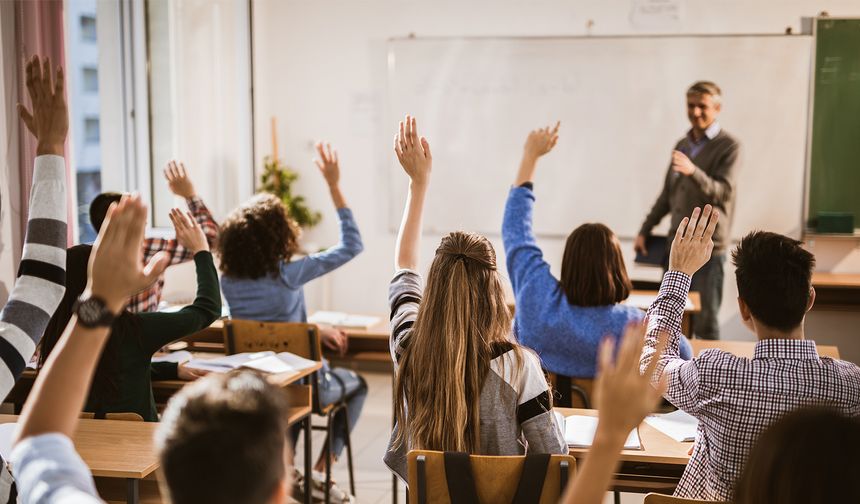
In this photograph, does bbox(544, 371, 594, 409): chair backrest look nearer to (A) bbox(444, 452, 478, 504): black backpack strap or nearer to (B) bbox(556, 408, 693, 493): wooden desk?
(B) bbox(556, 408, 693, 493): wooden desk

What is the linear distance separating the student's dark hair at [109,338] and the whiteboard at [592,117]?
3.75 metres

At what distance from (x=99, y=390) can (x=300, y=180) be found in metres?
3.91

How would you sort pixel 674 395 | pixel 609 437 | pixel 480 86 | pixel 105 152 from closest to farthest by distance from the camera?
1. pixel 609 437
2. pixel 674 395
3. pixel 105 152
4. pixel 480 86

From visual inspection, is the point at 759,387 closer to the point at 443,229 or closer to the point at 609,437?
the point at 609,437

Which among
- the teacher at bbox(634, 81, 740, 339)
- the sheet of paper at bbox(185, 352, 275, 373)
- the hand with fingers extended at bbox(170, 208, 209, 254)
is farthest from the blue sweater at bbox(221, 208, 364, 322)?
the teacher at bbox(634, 81, 740, 339)

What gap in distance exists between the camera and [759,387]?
1706mm

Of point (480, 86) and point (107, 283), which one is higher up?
point (480, 86)

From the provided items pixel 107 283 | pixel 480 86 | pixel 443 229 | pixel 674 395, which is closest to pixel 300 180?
pixel 443 229

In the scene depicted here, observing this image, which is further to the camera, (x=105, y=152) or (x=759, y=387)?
(x=105, y=152)

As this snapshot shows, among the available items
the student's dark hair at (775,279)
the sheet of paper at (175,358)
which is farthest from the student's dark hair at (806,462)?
the sheet of paper at (175,358)

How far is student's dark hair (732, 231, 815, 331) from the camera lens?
176 centimetres

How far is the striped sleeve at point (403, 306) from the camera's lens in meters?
1.96

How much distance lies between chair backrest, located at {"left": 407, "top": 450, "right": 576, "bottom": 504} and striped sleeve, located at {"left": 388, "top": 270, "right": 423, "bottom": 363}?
1.10 ft

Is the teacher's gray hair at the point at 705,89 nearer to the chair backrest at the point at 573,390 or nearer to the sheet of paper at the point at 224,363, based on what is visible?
the chair backrest at the point at 573,390
